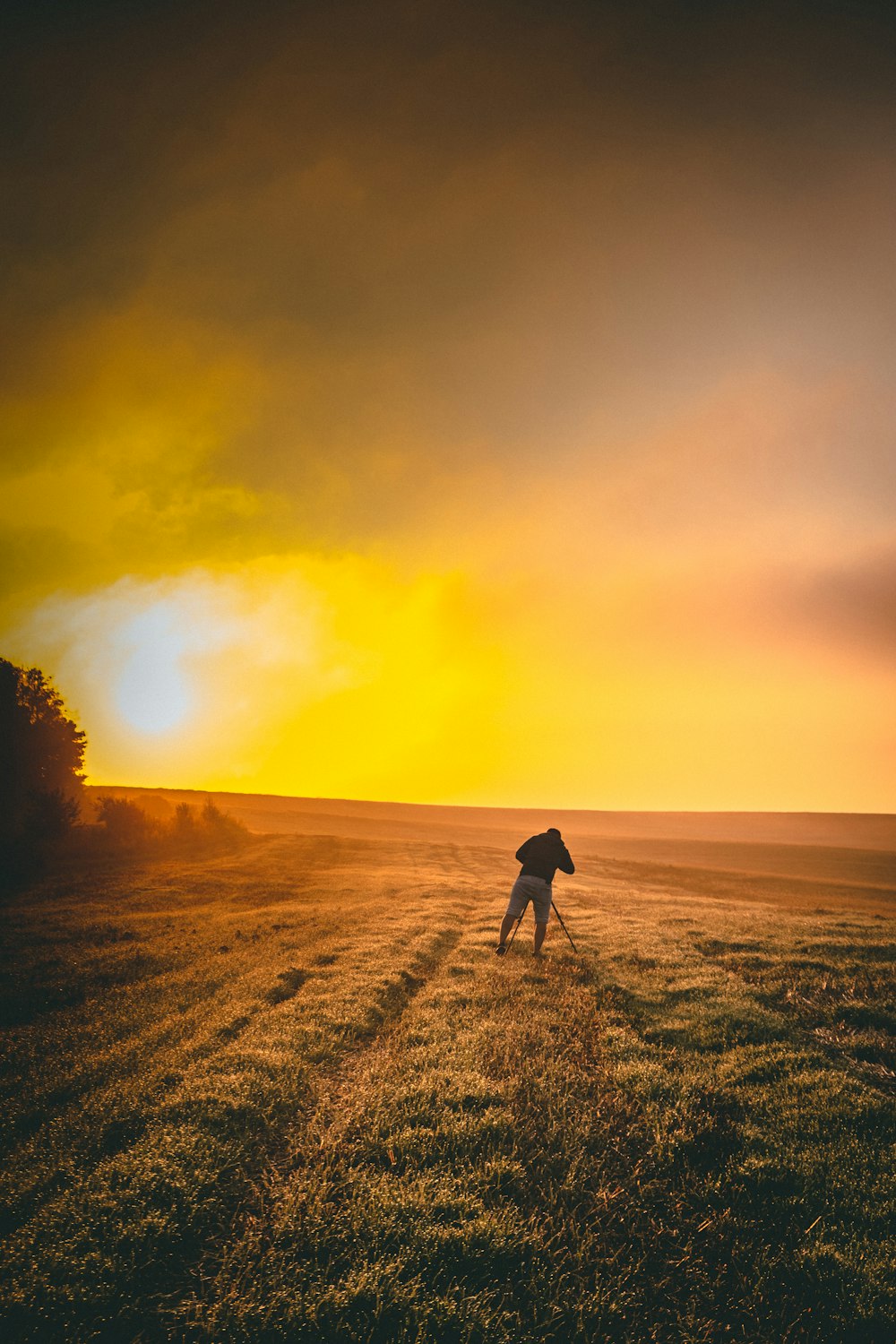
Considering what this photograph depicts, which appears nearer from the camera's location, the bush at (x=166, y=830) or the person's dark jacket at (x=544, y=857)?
the person's dark jacket at (x=544, y=857)

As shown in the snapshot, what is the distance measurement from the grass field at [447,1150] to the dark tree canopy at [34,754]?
86.0ft

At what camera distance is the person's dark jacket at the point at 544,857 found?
1605cm

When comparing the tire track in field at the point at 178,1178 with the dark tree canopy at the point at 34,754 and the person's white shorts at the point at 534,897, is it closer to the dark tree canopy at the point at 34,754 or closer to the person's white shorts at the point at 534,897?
the person's white shorts at the point at 534,897

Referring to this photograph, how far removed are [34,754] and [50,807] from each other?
933 centimetres

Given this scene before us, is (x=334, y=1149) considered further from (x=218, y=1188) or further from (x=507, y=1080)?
(x=507, y=1080)

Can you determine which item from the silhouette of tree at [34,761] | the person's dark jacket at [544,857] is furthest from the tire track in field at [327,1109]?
the silhouette of tree at [34,761]

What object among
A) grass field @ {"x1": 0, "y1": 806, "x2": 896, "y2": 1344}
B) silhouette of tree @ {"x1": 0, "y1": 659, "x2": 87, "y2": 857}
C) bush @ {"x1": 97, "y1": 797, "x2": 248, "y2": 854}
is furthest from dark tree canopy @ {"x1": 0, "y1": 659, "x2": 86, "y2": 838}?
grass field @ {"x1": 0, "y1": 806, "x2": 896, "y2": 1344}

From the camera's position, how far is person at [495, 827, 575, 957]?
1573 cm

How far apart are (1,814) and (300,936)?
3303 centimetres

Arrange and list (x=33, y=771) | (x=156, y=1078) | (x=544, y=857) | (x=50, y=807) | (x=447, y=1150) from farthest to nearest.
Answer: (x=33, y=771), (x=50, y=807), (x=544, y=857), (x=156, y=1078), (x=447, y=1150)

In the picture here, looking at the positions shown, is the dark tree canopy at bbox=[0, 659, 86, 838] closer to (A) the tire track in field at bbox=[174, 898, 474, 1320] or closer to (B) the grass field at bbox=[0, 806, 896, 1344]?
(B) the grass field at bbox=[0, 806, 896, 1344]

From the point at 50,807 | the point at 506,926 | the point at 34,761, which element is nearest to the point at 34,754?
the point at 34,761

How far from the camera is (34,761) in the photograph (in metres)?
42.2

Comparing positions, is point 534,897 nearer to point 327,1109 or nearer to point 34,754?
point 327,1109
